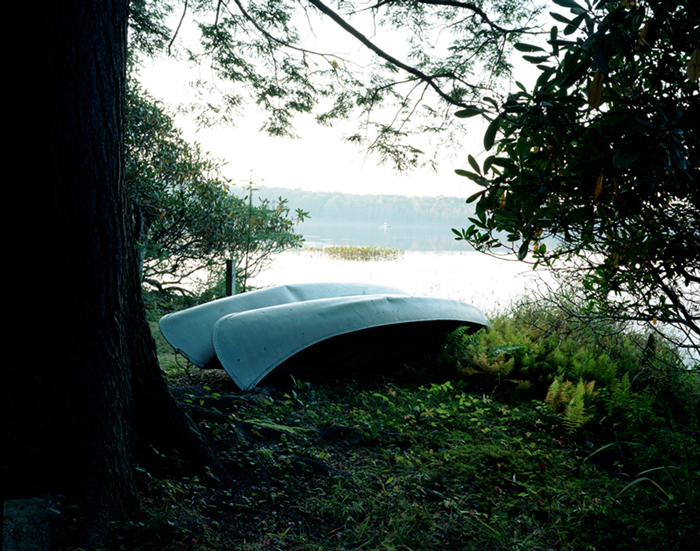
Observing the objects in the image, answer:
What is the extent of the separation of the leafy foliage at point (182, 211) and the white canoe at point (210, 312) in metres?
1.89

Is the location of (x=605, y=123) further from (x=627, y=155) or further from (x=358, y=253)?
(x=358, y=253)

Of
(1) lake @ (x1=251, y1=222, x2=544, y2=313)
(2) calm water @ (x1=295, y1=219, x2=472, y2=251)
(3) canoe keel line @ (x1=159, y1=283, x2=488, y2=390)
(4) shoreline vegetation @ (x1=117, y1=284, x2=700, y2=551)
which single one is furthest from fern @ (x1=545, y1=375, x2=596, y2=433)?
(2) calm water @ (x1=295, y1=219, x2=472, y2=251)

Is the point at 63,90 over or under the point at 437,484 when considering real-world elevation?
over

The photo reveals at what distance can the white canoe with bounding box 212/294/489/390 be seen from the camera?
11.4 feet

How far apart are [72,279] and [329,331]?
2.42m

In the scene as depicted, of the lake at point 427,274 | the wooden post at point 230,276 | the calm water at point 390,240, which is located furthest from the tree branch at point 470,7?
the calm water at point 390,240

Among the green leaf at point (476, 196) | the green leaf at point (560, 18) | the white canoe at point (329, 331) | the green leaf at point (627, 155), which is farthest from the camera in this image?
the white canoe at point (329, 331)

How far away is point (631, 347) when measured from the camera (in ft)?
15.9

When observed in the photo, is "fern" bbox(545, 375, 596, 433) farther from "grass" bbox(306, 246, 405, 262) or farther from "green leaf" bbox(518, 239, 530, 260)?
"grass" bbox(306, 246, 405, 262)

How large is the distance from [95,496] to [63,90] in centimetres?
140

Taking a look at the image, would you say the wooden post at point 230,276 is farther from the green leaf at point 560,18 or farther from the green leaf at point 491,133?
the green leaf at point 560,18

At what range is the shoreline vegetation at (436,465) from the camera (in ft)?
6.10

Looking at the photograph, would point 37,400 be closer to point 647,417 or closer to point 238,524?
point 238,524

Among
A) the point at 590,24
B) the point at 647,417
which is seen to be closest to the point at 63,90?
the point at 590,24
